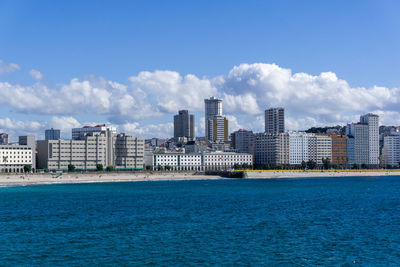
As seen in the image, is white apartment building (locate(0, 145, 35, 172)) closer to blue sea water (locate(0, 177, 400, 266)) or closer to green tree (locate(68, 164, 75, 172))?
green tree (locate(68, 164, 75, 172))

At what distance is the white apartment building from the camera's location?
575 feet

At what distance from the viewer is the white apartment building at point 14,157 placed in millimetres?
175250

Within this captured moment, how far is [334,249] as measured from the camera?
36.1 m

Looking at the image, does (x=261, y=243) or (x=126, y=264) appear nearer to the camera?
(x=126, y=264)

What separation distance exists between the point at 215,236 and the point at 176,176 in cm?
13737

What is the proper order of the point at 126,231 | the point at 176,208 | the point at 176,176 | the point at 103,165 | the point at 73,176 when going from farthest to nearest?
the point at 103,165
the point at 176,176
the point at 73,176
the point at 176,208
the point at 126,231

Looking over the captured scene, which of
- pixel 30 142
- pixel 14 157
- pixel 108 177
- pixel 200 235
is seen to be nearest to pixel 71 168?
pixel 14 157

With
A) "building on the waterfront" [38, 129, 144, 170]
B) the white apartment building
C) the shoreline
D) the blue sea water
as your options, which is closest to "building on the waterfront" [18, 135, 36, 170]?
the white apartment building

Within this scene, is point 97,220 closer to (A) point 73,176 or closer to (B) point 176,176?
(A) point 73,176

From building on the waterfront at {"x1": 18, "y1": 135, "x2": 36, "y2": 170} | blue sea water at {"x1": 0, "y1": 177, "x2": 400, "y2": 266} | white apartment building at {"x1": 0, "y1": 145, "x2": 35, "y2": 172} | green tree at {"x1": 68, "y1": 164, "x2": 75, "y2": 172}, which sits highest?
building on the waterfront at {"x1": 18, "y1": 135, "x2": 36, "y2": 170}

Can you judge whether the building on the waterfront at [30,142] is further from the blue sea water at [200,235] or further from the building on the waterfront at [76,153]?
the blue sea water at [200,235]

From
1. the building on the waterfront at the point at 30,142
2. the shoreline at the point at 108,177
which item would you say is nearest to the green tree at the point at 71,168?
the building on the waterfront at the point at 30,142

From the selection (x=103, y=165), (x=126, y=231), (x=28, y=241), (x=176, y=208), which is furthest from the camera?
(x=103, y=165)

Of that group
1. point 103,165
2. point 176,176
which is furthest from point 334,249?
point 103,165
